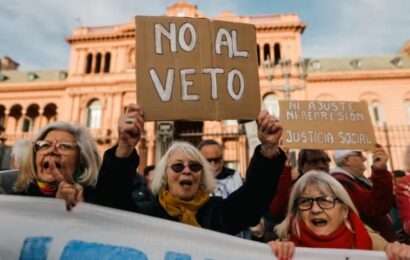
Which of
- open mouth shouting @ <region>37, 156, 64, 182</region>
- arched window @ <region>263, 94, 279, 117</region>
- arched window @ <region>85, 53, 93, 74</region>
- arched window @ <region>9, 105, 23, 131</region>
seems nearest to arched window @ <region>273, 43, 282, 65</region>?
arched window @ <region>263, 94, 279, 117</region>

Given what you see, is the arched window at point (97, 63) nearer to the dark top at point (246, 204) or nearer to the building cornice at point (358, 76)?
the building cornice at point (358, 76)

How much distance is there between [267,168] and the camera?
234 cm

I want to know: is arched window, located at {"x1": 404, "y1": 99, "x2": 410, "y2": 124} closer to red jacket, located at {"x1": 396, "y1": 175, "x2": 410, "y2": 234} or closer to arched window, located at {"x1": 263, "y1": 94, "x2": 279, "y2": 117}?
arched window, located at {"x1": 263, "y1": 94, "x2": 279, "y2": 117}

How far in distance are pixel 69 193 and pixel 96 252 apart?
13.8 inches

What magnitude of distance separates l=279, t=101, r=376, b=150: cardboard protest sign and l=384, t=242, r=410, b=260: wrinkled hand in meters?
1.93

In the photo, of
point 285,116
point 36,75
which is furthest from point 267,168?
point 36,75

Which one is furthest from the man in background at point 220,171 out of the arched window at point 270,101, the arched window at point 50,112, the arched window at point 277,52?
the arched window at point 50,112

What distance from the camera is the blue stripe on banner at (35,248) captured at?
6.61 ft

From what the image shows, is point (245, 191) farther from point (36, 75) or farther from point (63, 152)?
point (36, 75)

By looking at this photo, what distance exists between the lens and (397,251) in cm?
201

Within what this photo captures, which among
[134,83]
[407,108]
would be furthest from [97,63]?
[407,108]

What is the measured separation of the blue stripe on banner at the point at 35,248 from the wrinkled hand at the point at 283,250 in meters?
1.22

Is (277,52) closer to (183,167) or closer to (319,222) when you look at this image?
(183,167)

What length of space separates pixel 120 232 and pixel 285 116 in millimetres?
2710
